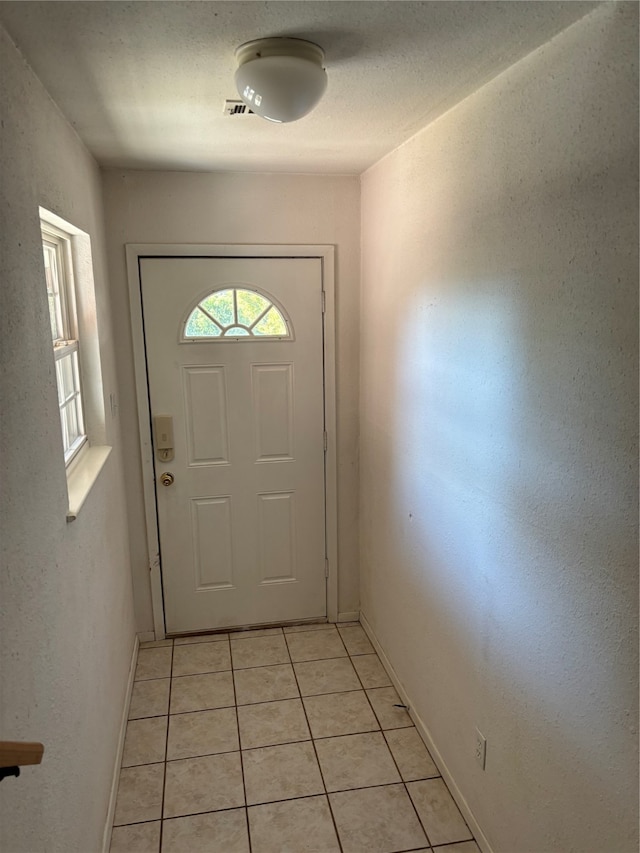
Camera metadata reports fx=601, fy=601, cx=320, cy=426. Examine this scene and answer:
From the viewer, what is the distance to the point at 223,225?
291 centimetres

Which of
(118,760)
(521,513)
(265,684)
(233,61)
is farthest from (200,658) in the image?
(233,61)

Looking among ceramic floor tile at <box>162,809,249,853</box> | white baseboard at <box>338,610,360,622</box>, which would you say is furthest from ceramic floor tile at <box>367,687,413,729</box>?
ceramic floor tile at <box>162,809,249,853</box>

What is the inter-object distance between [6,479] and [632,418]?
1.24 metres

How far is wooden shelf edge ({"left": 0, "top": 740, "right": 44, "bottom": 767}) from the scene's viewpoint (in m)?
0.90

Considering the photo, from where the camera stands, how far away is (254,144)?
232 centimetres

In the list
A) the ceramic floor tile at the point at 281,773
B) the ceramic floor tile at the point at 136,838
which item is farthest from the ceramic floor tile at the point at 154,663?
the ceramic floor tile at the point at 136,838

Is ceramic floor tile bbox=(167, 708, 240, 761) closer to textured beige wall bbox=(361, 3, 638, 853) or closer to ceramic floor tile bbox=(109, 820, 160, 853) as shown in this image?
ceramic floor tile bbox=(109, 820, 160, 853)

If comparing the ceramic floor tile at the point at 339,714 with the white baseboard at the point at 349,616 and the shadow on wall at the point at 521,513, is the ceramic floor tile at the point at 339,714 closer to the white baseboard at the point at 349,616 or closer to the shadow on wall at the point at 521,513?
the shadow on wall at the point at 521,513

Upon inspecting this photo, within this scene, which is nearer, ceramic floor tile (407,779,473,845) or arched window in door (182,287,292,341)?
ceramic floor tile (407,779,473,845)

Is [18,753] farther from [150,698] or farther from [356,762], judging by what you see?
[150,698]

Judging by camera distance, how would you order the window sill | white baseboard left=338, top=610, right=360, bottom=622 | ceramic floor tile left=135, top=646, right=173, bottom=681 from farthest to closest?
white baseboard left=338, top=610, right=360, bottom=622
ceramic floor tile left=135, top=646, right=173, bottom=681
the window sill

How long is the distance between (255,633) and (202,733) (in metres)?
0.79

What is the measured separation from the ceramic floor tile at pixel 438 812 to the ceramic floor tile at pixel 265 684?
29.2 inches

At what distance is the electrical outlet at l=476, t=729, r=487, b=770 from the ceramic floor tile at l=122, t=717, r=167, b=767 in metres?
1.24
